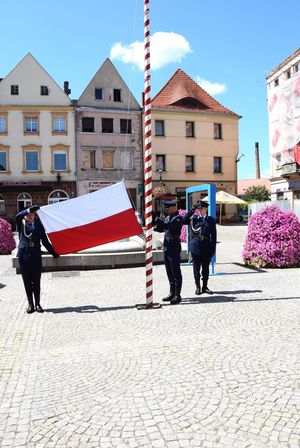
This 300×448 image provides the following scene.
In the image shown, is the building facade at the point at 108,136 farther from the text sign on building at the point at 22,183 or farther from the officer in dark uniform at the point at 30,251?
the officer in dark uniform at the point at 30,251

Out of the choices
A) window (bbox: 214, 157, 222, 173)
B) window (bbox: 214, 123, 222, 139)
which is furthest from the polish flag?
window (bbox: 214, 123, 222, 139)

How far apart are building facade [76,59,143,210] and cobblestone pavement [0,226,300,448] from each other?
34.2 metres

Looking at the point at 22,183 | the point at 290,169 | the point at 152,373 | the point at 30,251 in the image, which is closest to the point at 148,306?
the point at 30,251

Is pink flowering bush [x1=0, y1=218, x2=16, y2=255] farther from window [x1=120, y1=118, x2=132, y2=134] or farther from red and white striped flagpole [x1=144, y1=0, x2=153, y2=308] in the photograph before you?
window [x1=120, y1=118, x2=132, y2=134]

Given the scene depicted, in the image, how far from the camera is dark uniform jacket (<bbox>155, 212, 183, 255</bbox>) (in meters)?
8.07

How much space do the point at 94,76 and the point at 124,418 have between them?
43.1m

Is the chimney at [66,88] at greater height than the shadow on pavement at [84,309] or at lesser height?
greater

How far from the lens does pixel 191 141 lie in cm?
4541

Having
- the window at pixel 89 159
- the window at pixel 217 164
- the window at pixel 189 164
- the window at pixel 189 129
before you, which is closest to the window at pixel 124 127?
the window at pixel 89 159

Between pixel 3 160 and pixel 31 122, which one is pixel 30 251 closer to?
pixel 3 160

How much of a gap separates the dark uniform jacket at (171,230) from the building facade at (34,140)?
3428 centimetres

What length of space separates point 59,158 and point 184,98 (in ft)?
45.8

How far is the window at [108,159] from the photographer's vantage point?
42819 millimetres

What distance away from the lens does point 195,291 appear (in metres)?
9.20
